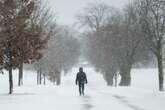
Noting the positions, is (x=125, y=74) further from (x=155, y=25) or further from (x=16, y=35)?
(x=16, y=35)

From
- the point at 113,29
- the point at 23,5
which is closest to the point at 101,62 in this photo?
the point at 113,29

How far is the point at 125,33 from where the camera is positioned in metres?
54.6

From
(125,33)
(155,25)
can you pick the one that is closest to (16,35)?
(155,25)

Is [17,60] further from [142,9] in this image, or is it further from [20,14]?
[142,9]

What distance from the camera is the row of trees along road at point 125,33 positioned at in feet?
129

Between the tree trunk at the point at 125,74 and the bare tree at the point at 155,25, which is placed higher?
the bare tree at the point at 155,25

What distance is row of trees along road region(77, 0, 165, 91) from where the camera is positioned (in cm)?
3934

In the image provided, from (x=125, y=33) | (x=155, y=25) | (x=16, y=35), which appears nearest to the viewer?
(x=16, y=35)

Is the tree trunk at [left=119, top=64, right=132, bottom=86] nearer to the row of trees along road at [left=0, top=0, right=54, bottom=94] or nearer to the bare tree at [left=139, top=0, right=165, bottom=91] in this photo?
the bare tree at [left=139, top=0, right=165, bottom=91]

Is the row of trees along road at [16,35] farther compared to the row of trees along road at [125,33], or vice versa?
the row of trees along road at [125,33]

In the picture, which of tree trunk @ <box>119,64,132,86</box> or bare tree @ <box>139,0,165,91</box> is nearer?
bare tree @ <box>139,0,165,91</box>

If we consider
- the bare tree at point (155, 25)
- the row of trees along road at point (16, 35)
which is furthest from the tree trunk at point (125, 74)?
the row of trees along road at point (16, 35)

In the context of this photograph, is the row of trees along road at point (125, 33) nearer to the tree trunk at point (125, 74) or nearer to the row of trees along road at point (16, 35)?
the tree trunk at point (125, 74)

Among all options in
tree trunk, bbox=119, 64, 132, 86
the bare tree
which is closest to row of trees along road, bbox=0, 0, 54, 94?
the bare tree
